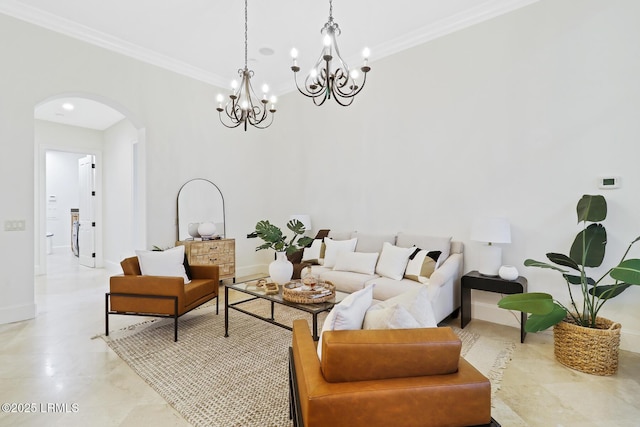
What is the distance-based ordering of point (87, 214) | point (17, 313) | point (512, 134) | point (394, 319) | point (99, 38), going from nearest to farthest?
point (394, 319) → point (512, 134) → point (17, 313) → point (99, 38) → point (87, 214)

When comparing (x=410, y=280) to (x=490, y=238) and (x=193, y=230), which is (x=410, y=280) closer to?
(x=490, y=238)

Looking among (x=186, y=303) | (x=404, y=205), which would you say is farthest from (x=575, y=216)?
(x=186, y=303)

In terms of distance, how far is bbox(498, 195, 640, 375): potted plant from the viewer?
2307 mm

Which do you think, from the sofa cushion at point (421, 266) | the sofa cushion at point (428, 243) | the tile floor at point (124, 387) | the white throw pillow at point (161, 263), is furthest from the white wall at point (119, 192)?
the sofa cushion at point (421, 266)

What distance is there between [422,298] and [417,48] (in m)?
3.60

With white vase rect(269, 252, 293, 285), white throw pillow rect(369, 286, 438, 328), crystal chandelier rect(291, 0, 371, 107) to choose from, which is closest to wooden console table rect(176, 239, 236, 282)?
white vase rect(269, 252, 293, 285)

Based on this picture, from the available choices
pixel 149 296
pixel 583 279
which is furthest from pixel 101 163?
pixel 583 279

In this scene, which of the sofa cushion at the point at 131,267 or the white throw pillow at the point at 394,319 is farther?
the sofa cushion at the point at 131,267

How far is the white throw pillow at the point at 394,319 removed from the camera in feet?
4.59

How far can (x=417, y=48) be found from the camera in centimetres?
400

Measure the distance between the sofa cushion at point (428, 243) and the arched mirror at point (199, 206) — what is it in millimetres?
3052

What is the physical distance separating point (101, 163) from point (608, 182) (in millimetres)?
8272

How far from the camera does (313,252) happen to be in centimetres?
445

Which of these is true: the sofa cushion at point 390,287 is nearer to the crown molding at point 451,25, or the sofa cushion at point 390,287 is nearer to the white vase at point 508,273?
the white vase at point 508,273
